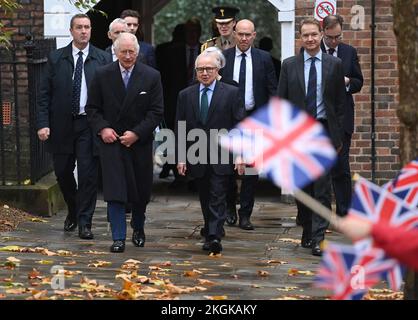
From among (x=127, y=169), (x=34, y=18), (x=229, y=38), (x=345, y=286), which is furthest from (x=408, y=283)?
(x=34, y=18)

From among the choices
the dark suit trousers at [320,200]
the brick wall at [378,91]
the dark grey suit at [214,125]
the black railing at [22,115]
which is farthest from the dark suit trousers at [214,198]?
the brick wall at [378,91]

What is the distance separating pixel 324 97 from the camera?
10750 mm

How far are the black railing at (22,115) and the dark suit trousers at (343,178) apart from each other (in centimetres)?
317

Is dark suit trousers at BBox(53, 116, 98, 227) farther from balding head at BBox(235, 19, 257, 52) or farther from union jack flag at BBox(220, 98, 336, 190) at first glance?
union jack flag at BBox(220, 98, 336, 190)

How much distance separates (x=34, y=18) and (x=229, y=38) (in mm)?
2813

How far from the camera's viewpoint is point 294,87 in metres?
10.9

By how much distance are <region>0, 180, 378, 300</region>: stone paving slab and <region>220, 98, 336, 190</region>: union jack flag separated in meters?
3.56

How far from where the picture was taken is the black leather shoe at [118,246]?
34.8 ft

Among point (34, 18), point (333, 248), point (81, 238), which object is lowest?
point (81, 238)

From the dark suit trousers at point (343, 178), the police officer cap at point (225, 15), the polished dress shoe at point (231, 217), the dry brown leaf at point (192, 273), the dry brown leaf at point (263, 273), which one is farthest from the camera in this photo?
the police officer cap at point (225, 15)

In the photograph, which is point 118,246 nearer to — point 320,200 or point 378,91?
point 320,200

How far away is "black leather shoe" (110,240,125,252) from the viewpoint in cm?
1061

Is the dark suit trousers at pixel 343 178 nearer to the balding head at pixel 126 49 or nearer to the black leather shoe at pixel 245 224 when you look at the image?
the black leather shoe at pixel 245 224
